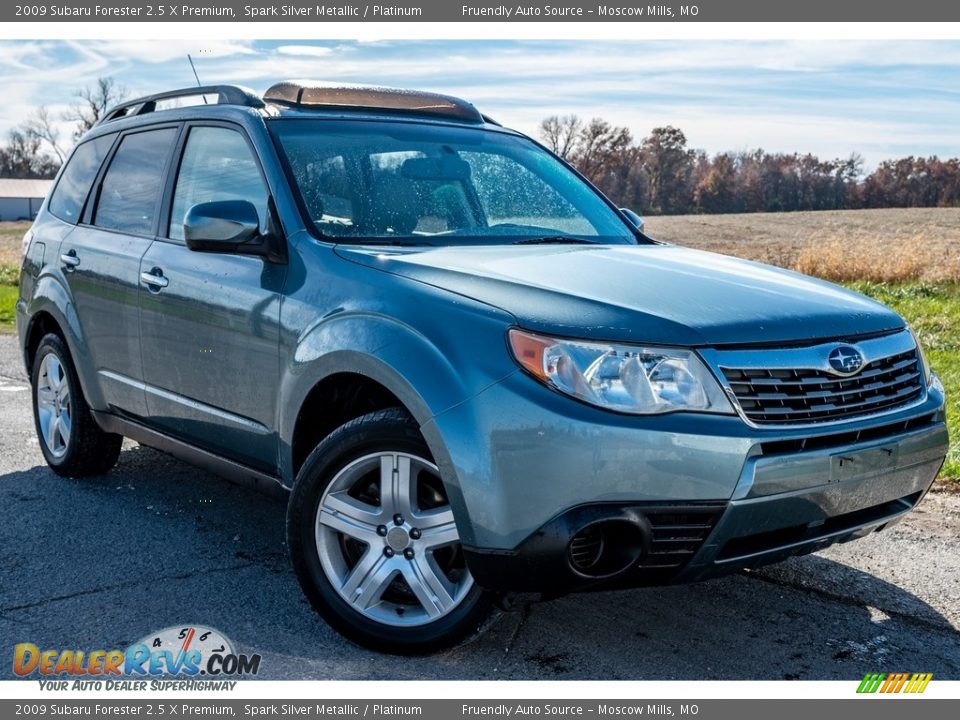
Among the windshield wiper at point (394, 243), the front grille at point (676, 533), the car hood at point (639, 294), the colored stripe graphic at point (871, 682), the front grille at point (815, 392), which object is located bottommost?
the colored stripe graphic at point (871, 682)

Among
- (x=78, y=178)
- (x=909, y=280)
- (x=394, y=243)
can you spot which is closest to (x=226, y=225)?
(x=394, y=243)

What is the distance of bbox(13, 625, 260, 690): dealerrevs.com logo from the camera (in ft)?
11.2

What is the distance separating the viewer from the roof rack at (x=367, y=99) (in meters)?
4.71

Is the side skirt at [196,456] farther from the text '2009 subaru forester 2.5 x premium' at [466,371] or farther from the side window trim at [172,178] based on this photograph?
the side window trim at [172,178]

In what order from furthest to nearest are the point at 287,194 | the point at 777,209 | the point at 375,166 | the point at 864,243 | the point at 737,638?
the point at 777,209
the point at 864,243
the point at 375,166
the point at 287,194
the point at 737,638

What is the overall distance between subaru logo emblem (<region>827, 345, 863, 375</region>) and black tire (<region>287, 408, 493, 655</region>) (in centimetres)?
125

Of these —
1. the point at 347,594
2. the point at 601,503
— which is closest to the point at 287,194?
the point at 347,594

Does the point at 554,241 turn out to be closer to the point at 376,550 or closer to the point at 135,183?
the point at 376,550

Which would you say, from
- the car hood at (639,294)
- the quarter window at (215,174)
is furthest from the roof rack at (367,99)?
the car hood at (639,294)

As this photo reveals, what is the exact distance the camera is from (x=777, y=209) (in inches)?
2309

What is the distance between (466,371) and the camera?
3178 millimetres

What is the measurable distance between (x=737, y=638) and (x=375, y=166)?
87.5 inches
